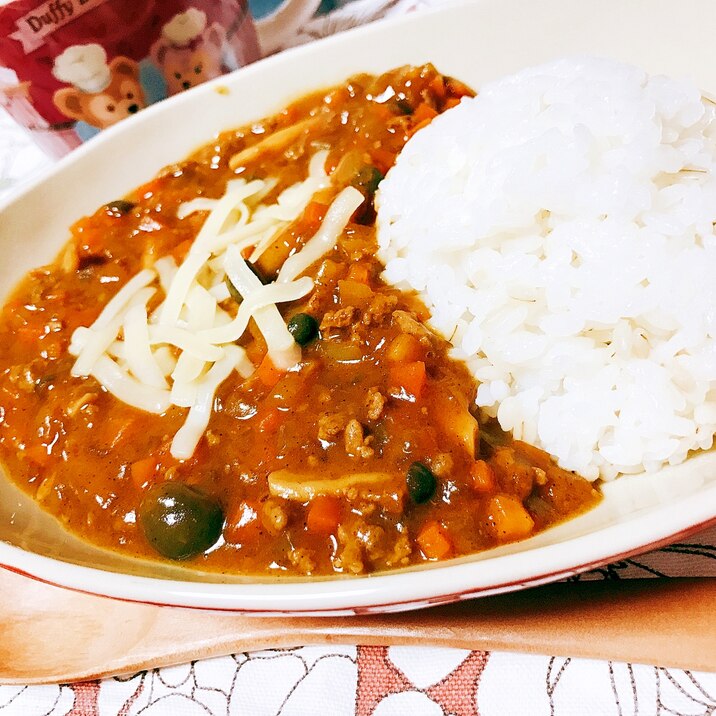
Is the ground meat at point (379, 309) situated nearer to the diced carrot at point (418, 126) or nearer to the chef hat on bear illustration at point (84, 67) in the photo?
the diced carrot at point (418, 126)

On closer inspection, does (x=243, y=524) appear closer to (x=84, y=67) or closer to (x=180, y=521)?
(x=180, y=521)

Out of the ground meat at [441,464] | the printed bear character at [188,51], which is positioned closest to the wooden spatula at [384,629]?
the ground meat at [441,464]

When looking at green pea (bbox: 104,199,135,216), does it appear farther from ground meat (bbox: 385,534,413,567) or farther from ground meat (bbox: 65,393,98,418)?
ground meat (bbox: 385,534,413,567)

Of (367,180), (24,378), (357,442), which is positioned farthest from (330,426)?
(24,378)

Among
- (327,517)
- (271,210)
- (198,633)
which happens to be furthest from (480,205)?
(198,633)

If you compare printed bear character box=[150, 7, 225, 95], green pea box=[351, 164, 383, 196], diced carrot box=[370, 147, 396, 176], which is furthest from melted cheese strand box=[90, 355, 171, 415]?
printed bear character box=[150, 7, 225, 95]
